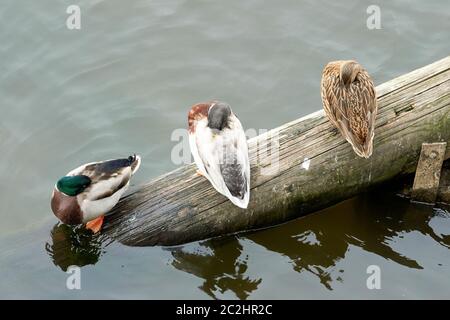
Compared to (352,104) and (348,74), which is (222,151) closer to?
(352,104)

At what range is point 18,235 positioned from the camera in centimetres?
577

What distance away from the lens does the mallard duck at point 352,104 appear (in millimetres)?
5164

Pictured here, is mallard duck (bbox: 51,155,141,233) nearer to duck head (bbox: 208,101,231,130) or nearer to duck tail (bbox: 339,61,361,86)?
duck head (bbox: 208,101,231,130)

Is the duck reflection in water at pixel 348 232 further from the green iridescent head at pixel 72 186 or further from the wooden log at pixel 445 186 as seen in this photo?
the green iridescent head at pixel 72 186

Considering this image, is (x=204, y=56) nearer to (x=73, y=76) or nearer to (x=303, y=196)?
(x=73, y=76)

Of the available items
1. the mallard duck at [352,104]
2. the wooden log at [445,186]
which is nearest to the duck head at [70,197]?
the mallard duck at [352,104]

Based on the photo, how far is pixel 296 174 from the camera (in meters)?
5.24

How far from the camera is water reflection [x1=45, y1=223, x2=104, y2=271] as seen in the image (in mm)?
5422

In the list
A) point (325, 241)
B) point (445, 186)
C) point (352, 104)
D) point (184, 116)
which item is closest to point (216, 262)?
point (325, 241)

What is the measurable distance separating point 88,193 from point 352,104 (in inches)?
76.6

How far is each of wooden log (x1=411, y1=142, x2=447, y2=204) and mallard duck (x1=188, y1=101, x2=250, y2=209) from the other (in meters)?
1.31

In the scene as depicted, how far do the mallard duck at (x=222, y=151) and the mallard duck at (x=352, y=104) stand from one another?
70 cm

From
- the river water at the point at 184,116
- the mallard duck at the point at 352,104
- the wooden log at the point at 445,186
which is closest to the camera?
the mallard duck at the point at 352,104
